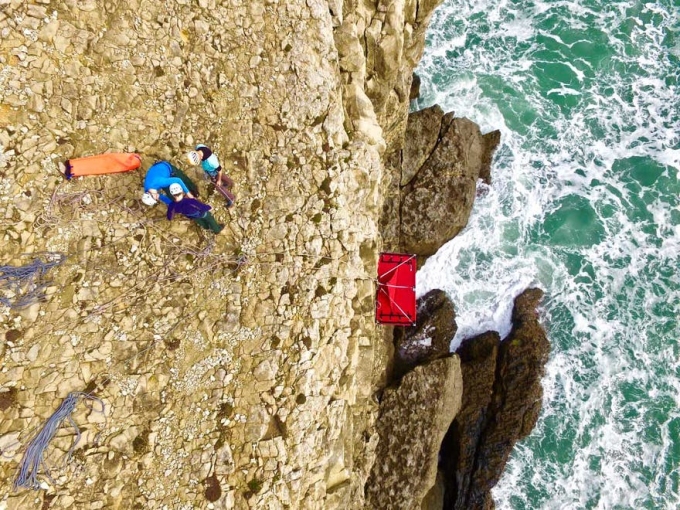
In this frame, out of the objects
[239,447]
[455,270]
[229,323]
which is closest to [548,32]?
[455,270]

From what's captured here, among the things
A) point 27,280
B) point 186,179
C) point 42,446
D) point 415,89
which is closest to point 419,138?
point 415,89

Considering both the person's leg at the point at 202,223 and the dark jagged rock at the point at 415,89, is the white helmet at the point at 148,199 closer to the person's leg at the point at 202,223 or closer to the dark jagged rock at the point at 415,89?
the person's leg at the point at 202,223

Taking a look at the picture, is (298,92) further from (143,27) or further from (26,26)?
(26,26)

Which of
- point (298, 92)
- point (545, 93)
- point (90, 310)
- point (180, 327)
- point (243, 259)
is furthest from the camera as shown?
point (545, 93)

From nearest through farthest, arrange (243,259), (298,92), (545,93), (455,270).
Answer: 1. (243,259)
2. (298,92)
3. (455,270)
4. (545,93)

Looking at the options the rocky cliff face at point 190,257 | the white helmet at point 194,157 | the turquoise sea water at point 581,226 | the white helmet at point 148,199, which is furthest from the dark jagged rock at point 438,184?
the white helmet at point 148,199

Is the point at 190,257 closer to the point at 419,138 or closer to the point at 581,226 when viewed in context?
the point at 419,138
